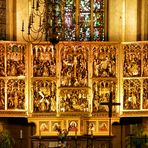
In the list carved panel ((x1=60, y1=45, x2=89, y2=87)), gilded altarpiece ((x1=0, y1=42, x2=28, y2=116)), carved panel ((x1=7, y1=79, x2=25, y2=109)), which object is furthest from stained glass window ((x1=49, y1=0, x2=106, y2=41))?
carved panel ((x1=7, y1=79, x2=25, y2=109))

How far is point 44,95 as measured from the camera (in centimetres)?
1157

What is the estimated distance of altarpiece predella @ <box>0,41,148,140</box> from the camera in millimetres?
11508

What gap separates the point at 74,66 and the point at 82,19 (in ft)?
5.17

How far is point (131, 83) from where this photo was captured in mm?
11602

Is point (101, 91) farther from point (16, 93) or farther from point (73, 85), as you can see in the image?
point (16, 93)

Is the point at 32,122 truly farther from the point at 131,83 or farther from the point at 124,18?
the point at 124,18

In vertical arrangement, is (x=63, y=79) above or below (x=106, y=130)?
above

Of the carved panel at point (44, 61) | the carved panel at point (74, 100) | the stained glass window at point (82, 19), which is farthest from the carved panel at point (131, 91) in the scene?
the carved panel at point (44, 61)

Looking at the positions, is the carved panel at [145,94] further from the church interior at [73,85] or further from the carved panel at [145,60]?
the carved panel at [145,60]

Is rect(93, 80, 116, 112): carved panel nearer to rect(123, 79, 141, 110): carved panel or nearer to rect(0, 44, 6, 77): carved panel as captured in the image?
rect(123, 79, 141, 110): carved panel

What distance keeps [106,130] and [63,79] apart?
1496 mm

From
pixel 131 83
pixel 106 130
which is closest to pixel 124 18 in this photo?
pixel 131 83

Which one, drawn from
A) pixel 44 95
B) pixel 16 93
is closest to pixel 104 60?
pixel 44 95

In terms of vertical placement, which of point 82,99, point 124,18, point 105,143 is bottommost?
point 105,143
